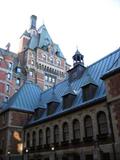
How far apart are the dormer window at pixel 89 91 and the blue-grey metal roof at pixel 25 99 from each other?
13735 mm

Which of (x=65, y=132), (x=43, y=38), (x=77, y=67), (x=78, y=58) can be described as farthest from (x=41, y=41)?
(x=65, y=132)

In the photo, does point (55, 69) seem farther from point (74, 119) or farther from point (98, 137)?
point (98, 137)

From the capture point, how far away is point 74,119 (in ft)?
87.1

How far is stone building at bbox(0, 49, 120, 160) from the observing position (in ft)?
72.2

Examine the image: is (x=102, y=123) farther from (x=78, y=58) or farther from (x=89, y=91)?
(x=78, y=58)

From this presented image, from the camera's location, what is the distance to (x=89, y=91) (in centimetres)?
2605

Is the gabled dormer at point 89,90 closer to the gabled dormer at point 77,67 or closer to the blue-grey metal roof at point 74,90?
the blue-grey metal roof at point 74,90

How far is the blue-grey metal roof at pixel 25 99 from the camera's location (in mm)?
37344

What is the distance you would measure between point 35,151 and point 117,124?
14817 millimetres

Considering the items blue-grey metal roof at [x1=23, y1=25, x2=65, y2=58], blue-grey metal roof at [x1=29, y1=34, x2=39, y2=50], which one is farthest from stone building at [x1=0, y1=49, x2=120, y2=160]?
blue-grey metal roof at [x1=23, y1=25, x2=65, y2=58]

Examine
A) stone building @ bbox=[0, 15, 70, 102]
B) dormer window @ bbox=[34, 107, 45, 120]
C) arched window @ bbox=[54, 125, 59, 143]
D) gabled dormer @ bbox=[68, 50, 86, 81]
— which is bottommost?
arched window @ bbox=[54, 125, 59, 143]

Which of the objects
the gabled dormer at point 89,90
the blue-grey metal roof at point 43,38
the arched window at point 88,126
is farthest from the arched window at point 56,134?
the blue-grey metal roof at point 43,38

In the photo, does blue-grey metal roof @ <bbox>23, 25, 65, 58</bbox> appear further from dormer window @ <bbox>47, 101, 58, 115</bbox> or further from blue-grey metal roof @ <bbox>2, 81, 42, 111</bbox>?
dormer window @ <bbox>47, 101, 58, 115</bbox>

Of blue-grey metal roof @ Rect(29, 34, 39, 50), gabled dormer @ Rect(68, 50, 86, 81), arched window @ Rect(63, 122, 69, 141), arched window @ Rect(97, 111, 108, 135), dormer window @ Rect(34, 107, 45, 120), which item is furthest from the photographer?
blue-grey metal roof @ Rect(29, 34, 39, 50)
